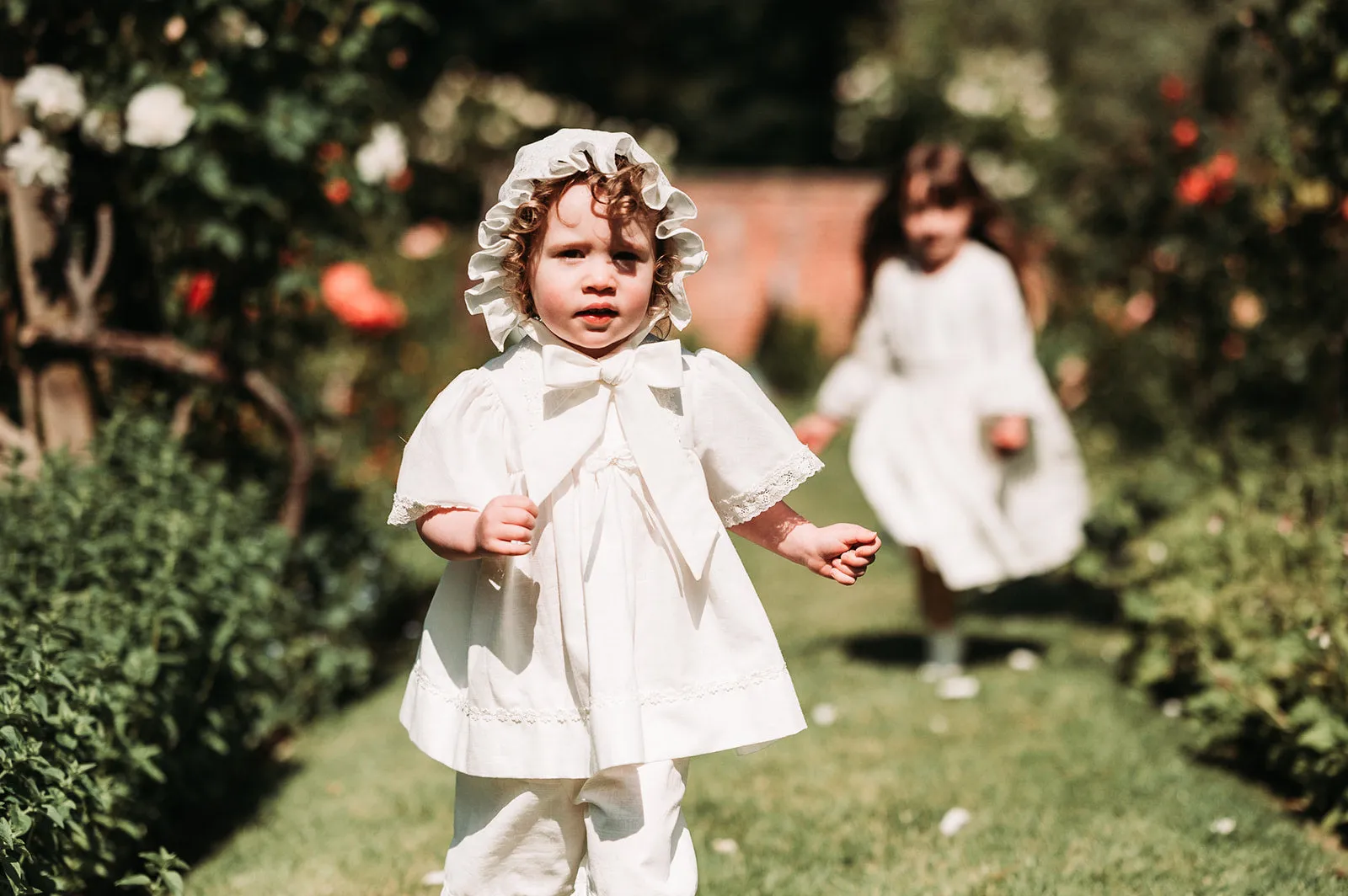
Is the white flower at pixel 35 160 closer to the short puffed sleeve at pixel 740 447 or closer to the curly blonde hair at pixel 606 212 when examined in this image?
the curly blonde hair at pixel 606 212

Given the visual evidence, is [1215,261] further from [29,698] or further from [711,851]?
[29,698]

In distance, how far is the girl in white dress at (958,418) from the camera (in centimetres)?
483

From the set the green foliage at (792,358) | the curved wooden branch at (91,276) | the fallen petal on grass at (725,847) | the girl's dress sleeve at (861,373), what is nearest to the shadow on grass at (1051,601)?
the girl's dress sleeve at (861,373)

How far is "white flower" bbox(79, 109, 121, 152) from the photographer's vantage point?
398 centimetres

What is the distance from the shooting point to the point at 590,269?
253 centimetres

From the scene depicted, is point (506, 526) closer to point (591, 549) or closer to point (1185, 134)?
point (591, 549)

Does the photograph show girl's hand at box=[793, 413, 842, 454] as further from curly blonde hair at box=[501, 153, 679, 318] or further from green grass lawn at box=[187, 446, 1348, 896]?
curly blonde hair at box=[501, 153, 679, 318]

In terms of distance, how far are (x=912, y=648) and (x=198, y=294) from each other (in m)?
2.82

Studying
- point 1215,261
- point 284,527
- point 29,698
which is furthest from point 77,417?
point 1215,261

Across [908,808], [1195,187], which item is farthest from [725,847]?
[1195,187]

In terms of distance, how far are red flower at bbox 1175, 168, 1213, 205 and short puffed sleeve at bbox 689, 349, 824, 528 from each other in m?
3.50

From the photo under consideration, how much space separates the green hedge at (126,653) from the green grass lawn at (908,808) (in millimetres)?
273

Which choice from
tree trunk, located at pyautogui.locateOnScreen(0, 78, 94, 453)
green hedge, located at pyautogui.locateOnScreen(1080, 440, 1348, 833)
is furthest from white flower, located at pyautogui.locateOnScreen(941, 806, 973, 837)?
tree trunk, located at pyautogui.locateOnScreen(0, 78, 94, 453)

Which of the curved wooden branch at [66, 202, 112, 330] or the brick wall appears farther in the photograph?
the brick wall
